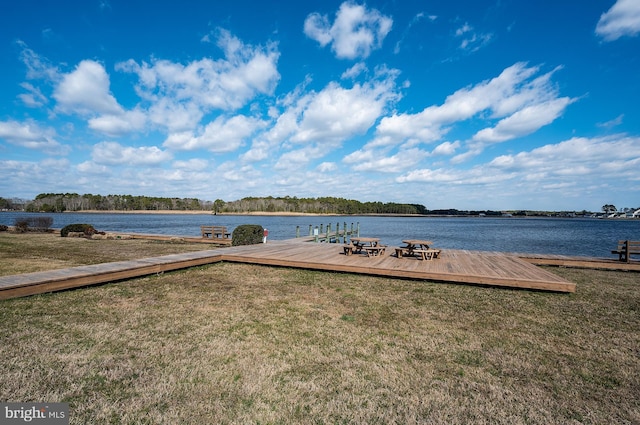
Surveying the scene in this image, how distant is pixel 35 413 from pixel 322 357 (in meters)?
2.89

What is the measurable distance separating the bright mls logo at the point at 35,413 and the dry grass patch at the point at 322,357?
123mm

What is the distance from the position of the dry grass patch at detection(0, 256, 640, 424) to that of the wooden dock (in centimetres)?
35

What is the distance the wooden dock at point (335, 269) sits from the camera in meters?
6.75

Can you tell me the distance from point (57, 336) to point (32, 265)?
7.48m

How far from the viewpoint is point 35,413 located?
2.83m

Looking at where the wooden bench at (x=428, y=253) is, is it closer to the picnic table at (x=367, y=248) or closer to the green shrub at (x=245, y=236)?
the picnic table at (x=367, y=248)

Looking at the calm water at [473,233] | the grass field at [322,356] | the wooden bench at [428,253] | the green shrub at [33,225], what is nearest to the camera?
the grass field at [322,356]

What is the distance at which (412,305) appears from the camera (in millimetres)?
6242

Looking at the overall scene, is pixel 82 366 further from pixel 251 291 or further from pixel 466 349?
pixel 466 349

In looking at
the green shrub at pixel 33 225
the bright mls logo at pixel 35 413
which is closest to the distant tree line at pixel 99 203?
the green shrub at pixel 33 225

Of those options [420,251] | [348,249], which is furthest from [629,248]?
[348,249]

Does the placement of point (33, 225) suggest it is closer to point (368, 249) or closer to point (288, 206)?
point (368, 249)

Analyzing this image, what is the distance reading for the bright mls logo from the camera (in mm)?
2725

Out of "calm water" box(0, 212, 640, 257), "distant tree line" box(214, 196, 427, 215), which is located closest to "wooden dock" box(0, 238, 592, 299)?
"calm water" box(0, 212, 640, 257)
